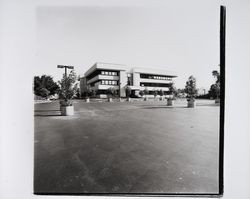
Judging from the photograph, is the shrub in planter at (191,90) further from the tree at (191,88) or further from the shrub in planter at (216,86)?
the shrub in planter at (216,86)

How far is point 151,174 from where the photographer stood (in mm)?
2898

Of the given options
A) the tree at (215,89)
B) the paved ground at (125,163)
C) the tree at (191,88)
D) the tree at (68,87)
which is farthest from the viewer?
the tree at (191,88)

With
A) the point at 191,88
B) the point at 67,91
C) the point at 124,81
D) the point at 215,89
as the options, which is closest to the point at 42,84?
the point at 67,91

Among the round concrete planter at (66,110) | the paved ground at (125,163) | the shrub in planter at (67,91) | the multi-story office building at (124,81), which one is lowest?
the paved ground at (125,163)

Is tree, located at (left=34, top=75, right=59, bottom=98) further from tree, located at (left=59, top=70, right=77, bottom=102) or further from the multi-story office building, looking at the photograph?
the multi-story office building

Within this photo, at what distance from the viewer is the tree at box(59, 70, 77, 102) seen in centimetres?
774

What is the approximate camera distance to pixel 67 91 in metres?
7.87

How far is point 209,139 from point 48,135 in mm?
5121

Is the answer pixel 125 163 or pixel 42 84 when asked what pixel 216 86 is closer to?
pixel 125 163

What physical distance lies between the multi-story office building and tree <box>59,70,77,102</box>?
1194 centimetres

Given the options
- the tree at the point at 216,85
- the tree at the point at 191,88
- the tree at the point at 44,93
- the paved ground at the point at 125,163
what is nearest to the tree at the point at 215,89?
the tree at the point at 216,85

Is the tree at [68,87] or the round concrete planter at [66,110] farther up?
the tree at [68,87]

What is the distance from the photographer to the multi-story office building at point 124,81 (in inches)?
860

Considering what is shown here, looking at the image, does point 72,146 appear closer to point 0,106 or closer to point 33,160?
point 33,160
